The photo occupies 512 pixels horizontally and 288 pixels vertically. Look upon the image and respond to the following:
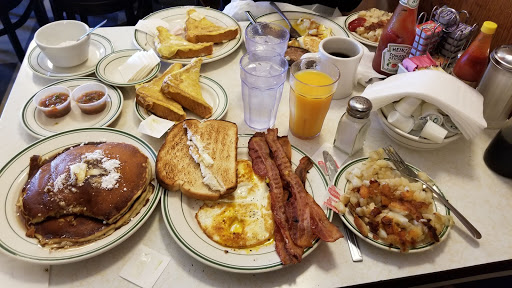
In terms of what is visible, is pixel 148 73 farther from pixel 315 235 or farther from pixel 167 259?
pixel 315 235

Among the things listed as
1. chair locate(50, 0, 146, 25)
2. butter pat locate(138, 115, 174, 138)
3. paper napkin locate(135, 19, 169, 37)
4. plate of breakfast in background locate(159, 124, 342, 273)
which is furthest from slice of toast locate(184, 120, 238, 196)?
chair locate(50, 0, 146, 25)

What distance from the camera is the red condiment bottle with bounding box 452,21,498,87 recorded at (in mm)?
1371

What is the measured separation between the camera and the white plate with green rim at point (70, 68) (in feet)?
5.57

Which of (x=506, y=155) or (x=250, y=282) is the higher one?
(x=506, y=155)

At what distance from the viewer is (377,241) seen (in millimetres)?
1062

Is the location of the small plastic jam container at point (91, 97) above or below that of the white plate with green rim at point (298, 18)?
below

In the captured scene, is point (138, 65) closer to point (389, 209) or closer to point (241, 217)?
point (241, 217)

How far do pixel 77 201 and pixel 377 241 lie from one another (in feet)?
3.02

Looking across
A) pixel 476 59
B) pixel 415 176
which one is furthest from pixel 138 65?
pixel 476 59

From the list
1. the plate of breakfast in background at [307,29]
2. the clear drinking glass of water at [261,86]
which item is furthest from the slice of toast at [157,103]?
the plate of breakfast in background at [307,29]

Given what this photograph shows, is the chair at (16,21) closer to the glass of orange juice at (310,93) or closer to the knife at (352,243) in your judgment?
the glass of orange juice at (310,93)

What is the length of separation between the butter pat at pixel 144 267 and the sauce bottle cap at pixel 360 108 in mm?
805

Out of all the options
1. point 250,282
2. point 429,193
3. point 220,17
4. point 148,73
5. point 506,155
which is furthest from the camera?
point 220,17

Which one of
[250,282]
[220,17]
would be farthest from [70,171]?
[220,17]
